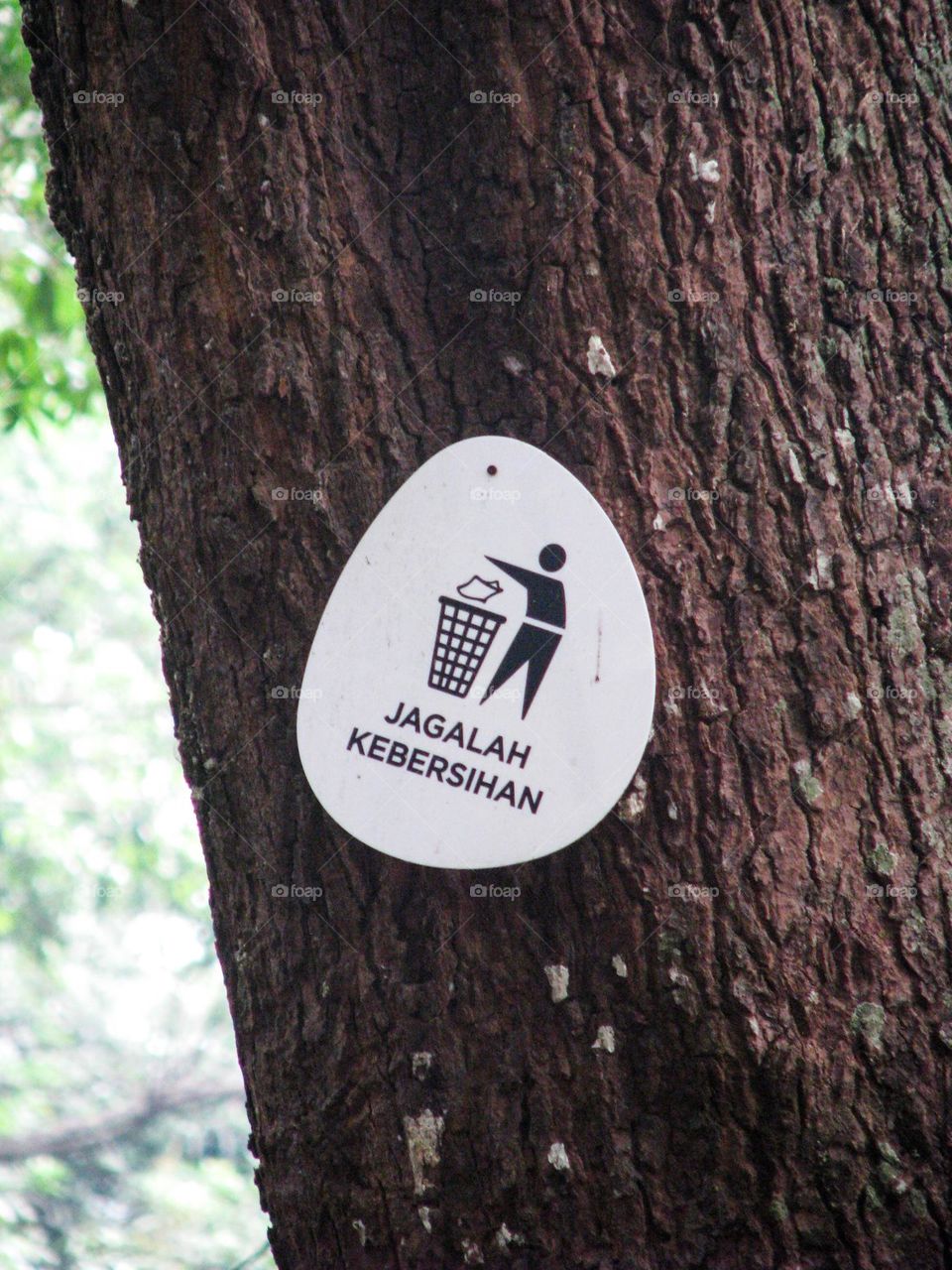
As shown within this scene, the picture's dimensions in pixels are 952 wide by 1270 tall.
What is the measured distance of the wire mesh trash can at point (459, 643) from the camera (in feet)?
3.75

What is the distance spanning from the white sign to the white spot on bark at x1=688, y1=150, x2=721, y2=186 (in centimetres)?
32

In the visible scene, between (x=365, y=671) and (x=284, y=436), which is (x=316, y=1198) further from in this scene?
(x=284, y=436)

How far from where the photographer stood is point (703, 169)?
110 cm

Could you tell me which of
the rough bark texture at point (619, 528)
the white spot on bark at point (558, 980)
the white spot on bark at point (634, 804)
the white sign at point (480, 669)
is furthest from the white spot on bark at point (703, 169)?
the white spot on bark at point (558, 980)

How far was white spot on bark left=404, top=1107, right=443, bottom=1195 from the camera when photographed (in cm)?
106

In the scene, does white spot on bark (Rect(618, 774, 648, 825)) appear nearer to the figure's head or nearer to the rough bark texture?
the rough bark texture

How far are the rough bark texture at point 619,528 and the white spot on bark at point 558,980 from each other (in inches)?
0.4

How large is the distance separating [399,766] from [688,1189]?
496 mm

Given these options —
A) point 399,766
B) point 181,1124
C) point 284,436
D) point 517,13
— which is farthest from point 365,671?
point 181,1124

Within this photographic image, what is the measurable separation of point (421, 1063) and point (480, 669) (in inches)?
15.7

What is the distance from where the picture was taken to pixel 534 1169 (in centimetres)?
104

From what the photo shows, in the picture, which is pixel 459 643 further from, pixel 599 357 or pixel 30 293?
pixel 30 293

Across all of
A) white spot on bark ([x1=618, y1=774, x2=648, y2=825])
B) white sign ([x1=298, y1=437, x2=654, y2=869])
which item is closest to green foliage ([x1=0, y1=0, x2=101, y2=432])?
white sign ([x1=298, y1=437, x2=654, y2=869])

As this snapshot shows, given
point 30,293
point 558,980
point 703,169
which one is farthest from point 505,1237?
point 30,293
